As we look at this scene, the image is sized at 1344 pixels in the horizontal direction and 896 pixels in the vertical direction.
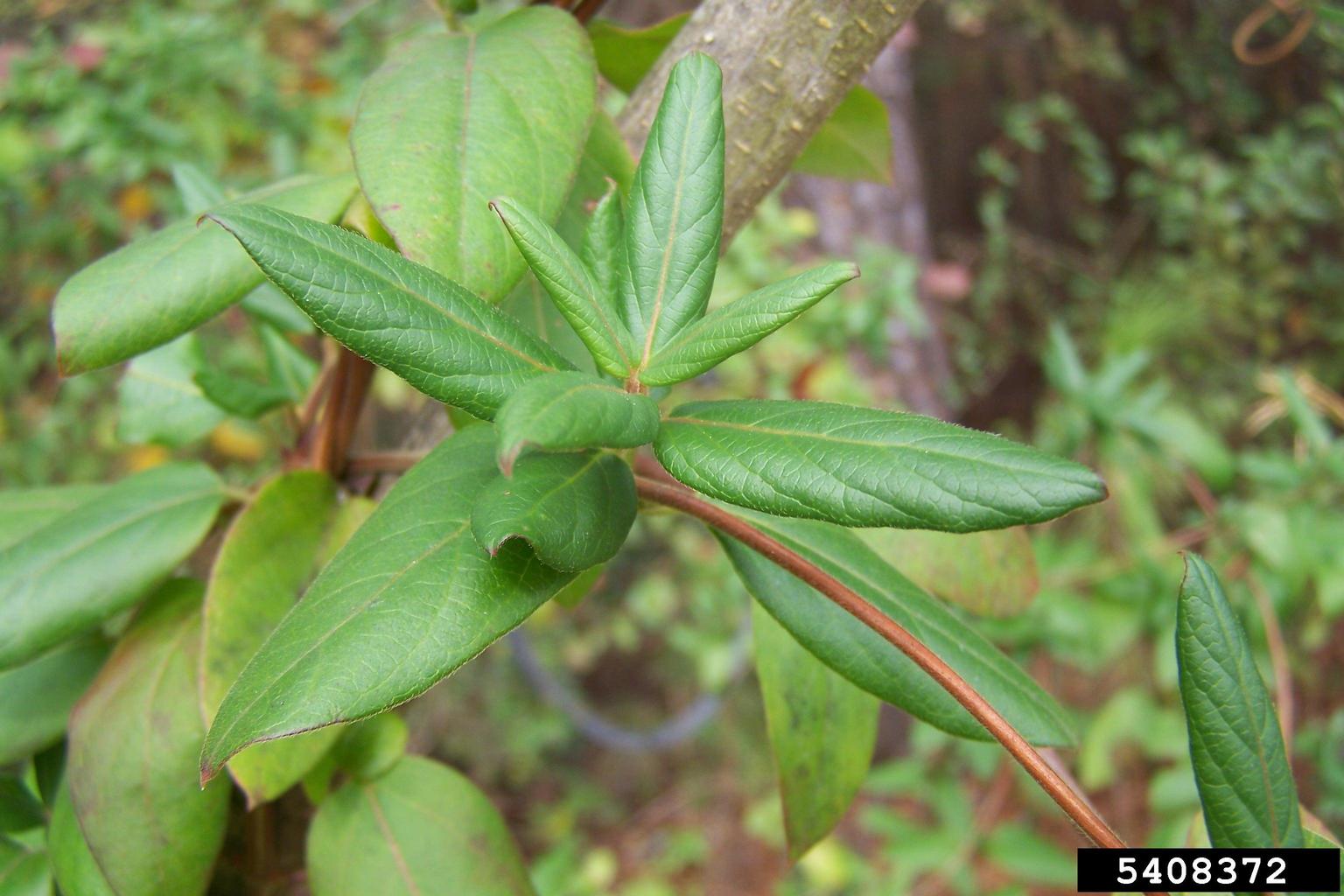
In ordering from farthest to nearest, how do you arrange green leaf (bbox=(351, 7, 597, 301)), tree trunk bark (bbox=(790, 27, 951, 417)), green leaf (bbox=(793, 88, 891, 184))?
tree trunk bark (bbox=(790, 27, 951, 417)), green leaf (bbox=(793, 88, 891, 184)), green leaf (bbox=(351, 7, 597, 301))

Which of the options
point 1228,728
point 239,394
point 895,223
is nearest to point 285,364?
point 239,394

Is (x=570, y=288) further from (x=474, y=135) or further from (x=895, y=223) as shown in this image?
(x=895, y=223)

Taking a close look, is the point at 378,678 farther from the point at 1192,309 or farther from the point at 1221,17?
the point at 1221,17

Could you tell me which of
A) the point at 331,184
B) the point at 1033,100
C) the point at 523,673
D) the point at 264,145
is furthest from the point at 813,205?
the point at 331,184

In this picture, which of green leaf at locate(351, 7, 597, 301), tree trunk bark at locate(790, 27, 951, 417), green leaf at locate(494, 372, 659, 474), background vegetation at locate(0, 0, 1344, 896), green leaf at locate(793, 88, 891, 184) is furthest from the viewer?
tree trunk bark at locate(790, 27, 951, 417)

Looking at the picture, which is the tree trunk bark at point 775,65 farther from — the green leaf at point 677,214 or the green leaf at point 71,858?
the green leaf at point 71,858

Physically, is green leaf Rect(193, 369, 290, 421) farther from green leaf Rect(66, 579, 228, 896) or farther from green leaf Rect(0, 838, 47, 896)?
green leaf Rect(0, 838, 47, 896)

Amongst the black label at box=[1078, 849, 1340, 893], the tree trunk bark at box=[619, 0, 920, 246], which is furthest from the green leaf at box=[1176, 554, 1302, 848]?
the tree trunk bark at box=[619, 0, 920, 246]
